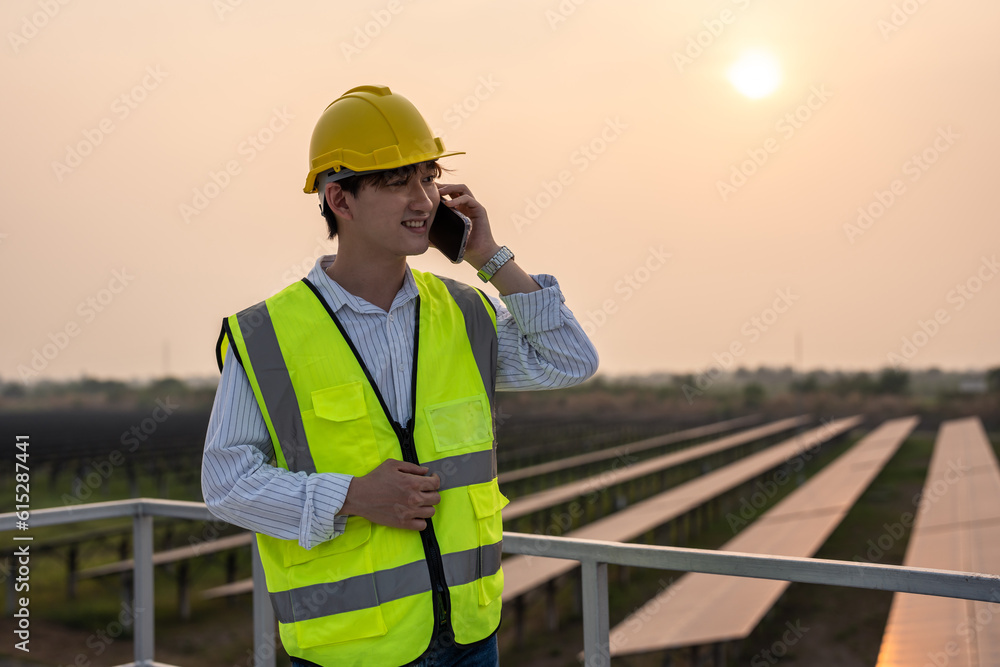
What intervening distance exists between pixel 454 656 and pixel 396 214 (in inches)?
29.0

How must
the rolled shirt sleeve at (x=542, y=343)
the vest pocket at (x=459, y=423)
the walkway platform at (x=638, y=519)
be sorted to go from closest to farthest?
the vest pocket at (x=459, y=423) < the rolled shirt sleeve at (x=542, y=343) < the walkway platform at (x=638, y=519)

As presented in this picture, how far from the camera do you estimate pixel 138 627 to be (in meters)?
2.22

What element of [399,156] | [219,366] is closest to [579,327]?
[399,156]

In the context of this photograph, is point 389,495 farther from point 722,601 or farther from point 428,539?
point 722,601

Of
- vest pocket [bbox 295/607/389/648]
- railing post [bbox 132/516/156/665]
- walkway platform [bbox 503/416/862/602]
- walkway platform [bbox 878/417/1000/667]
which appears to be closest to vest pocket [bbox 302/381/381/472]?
vest pocket [bbox 295/607/389/648]

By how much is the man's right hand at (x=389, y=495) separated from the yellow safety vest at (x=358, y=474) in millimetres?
51

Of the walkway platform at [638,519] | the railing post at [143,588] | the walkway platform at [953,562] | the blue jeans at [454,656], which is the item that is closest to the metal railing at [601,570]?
the railing post at [143,588]

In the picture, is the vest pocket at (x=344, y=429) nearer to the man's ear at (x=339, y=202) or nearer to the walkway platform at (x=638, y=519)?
the man's ear at (x=339, y=202)

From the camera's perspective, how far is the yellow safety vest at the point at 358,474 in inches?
49.5

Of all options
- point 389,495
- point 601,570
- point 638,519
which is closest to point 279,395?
point 389,495

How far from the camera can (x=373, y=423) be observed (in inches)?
51.0

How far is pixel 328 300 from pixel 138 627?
141cm

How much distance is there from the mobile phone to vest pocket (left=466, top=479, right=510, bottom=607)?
411 millimetres

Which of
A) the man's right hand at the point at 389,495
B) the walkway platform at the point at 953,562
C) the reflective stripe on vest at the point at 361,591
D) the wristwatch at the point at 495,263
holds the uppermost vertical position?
the wristwatch at the point at 495,263
